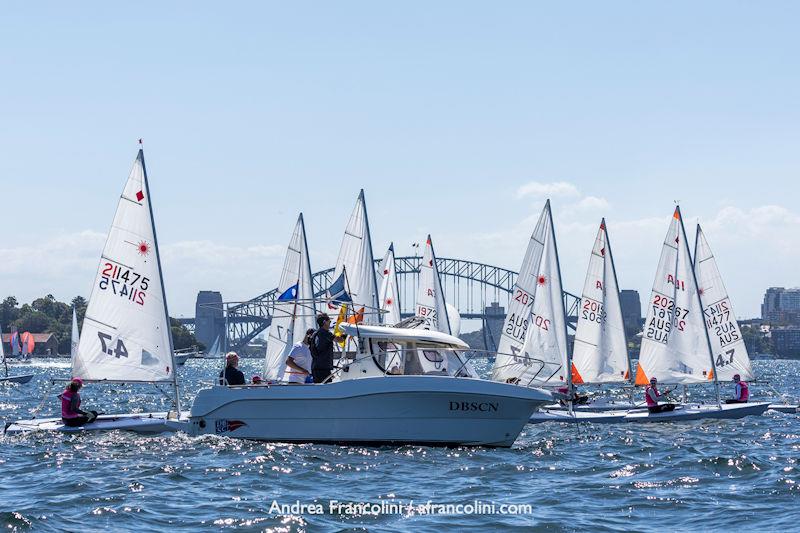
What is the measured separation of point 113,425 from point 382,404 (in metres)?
5.68

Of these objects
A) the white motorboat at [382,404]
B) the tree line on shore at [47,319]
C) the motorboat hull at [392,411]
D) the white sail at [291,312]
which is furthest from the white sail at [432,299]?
the tree line on shore at [47,319]

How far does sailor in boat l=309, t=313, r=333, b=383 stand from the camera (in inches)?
745

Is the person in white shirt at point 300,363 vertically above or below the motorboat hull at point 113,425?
above

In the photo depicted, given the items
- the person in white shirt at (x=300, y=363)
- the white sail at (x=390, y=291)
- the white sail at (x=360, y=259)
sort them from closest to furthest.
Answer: the person in white shirt at (x=300, y=363)
the white sail at (x=360, y=259)
the white sail at (x=390, y=291)

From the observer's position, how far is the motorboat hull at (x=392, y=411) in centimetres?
1841

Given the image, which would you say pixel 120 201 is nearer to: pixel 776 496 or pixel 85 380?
pixel 85 380

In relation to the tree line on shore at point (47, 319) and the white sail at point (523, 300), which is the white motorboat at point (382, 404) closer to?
the white sail at point (523, 300)

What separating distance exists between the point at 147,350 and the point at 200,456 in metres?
4.81

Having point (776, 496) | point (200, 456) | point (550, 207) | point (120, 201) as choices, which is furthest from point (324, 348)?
point (550, 207)

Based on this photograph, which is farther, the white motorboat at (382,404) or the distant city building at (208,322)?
the distant city building at (208,322)

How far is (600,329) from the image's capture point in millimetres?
34156

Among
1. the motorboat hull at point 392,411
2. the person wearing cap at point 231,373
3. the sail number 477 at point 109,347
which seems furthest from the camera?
the sail number 477 at point 109,347

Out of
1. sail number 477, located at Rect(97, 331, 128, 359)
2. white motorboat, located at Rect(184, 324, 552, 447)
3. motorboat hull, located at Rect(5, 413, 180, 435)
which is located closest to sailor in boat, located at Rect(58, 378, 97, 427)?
motorboat hull, located at Rect(5, 413, 180, 435)

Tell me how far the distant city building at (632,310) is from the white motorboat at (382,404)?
155909 millimetres
